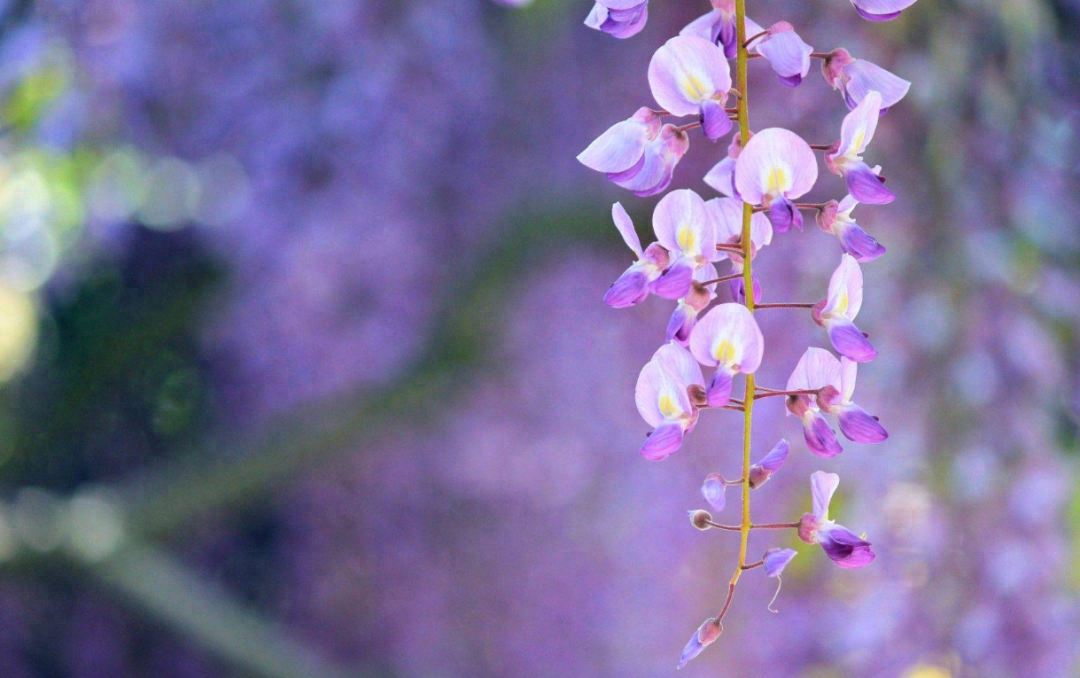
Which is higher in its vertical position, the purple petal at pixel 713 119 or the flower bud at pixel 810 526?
the purple petal at pixel 713 119

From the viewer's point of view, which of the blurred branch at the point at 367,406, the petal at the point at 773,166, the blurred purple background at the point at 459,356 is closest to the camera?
the petal at the point at 773,166

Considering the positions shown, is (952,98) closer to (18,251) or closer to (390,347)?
(390,347)

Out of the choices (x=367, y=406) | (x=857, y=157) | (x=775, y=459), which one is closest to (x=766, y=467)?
(x=775, y=459)

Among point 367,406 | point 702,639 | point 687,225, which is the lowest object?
point 367,406

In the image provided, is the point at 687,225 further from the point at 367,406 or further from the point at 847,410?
the point at 367,406

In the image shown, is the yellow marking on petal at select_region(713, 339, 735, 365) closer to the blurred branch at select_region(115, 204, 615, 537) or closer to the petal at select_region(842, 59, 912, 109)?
the petal at select_region(842, 59, 912, 109)

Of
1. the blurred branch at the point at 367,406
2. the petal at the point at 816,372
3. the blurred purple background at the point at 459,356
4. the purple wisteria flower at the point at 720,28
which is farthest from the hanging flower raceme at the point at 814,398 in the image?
the blurred branch at the point at 367,406

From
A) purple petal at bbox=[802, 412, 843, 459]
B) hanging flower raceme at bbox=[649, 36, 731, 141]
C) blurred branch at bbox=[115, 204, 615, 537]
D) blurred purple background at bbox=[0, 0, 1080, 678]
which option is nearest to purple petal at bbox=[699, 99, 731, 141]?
hanging flower raceme at bbox=[649, 36, 731, 141]

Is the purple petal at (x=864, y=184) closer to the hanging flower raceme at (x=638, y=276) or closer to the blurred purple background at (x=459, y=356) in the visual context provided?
the hanging flower raceme at (x=638, y=276)
